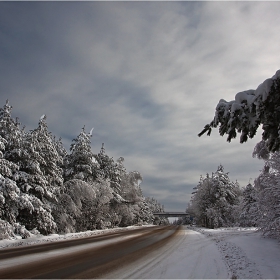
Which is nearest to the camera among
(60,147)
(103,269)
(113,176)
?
(103,269)

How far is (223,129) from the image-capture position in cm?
693

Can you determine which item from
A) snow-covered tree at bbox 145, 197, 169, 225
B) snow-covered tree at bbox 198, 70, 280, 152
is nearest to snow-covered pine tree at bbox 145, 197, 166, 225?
snow-covered tree at bbox 145, 197, 169, 225

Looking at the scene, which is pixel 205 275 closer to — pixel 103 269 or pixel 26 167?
pixel 103 269

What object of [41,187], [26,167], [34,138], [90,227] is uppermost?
[34,138]

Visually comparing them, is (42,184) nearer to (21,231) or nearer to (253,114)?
(21,231)

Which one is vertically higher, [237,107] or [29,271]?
[237,107]

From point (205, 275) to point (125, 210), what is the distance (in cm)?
4030

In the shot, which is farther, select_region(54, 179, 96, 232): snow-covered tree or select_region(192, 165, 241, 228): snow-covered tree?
select_region(192, 165, 241, 228): snow-covered tree

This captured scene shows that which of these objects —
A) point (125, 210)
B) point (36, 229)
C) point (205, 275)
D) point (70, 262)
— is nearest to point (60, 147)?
point (36, 229)

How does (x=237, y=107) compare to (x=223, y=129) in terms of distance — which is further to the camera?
(x=223, y=129)

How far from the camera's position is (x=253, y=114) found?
632 centimetres

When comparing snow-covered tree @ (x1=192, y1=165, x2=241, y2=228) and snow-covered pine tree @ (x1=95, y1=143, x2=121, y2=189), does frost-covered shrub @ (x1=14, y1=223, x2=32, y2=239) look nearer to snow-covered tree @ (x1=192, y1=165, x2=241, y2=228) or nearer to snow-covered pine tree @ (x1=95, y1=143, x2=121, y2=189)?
snow-covered pine tree @ (x1=95, y1=143, x2=121, y2=189)

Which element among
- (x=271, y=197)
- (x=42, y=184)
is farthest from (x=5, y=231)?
(x=271, y=197)

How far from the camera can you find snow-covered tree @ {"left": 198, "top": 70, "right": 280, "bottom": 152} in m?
5.77
